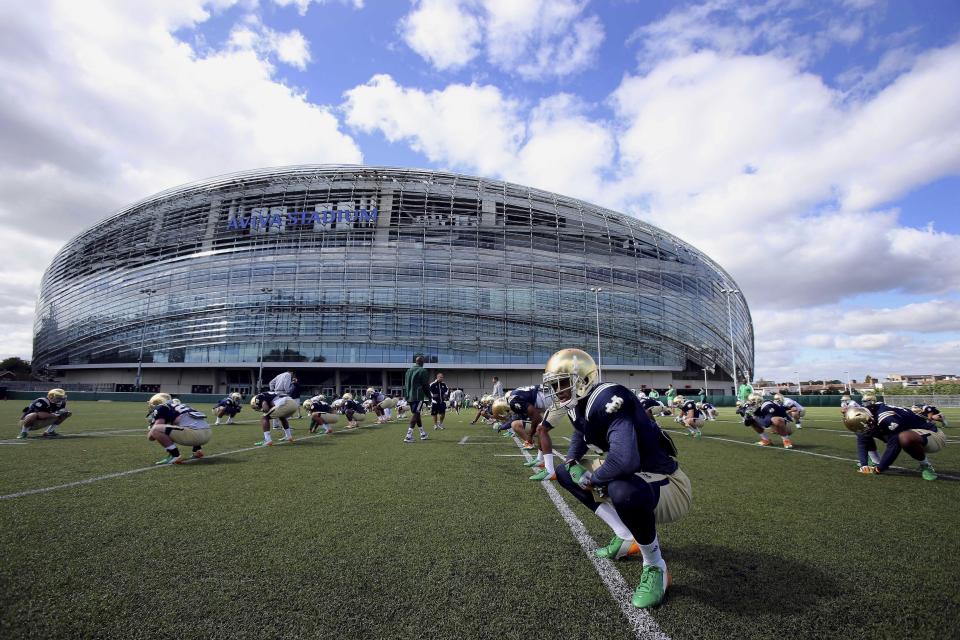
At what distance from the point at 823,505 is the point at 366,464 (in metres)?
6.42

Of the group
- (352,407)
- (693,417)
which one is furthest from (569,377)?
(352,407)

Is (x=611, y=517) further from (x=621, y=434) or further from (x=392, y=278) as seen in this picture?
(x=392, y=278)

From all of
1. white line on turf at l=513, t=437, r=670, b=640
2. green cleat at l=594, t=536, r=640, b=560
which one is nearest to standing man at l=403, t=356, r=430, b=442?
white line on turf at l=513, t=437, r=670, b=640

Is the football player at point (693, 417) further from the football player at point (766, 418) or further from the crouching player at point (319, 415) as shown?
the crouching player at point (319, 415)

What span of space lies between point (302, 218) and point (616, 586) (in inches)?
2312

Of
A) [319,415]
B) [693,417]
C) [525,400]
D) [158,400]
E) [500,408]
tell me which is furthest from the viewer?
[319,415]

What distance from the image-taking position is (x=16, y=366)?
9231 centimetres

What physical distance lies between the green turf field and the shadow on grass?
16 millimetres

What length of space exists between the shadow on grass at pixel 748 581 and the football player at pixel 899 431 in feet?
15.0

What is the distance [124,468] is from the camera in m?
6.75

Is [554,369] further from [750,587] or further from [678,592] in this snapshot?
[750,587]

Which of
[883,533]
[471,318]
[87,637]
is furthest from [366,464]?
[471,318]

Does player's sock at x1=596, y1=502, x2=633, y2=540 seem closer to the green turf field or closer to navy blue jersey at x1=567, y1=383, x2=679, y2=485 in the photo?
the green turf field

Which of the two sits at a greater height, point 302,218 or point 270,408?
point 302,218
